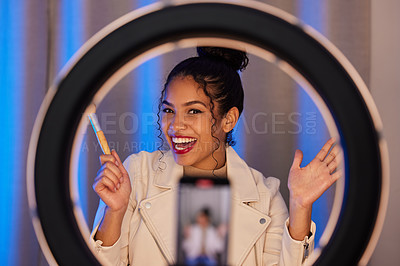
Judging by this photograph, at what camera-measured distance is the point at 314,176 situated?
556 millimetres

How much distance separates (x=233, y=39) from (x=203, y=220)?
195 mm

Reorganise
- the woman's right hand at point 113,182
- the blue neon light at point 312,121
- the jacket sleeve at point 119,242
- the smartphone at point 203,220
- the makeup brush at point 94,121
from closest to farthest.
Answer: the smartphone at point 203,220 < the makeup brush at point 94,121 < the woman's right hand at point 113,182 < the jacket sleeve at point 119,242 < the blue neon light at point 312,121

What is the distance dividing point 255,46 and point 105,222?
1.39 ft

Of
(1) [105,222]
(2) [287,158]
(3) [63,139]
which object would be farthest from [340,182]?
(2) [287,158]

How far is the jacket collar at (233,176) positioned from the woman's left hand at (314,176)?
16 cm

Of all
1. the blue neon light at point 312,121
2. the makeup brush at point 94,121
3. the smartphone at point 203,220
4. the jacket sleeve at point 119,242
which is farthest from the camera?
the blue neon light at point 312,121

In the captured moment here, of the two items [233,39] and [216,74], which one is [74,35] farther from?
[233,39]

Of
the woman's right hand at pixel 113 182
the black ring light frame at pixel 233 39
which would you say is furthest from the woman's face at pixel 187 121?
the black ring light frame at pixel 233 39

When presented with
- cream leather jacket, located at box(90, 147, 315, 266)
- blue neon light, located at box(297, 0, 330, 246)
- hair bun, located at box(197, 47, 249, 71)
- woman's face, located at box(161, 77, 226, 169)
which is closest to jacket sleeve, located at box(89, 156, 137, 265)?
cream leather jacket, located at box(90, 147, 315, 266)

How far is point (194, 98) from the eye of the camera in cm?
70

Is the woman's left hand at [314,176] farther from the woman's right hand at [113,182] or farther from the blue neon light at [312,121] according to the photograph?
the blue neon light at [312,121]

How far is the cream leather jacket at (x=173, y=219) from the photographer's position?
0.67 metres

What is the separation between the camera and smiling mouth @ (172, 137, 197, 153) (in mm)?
672

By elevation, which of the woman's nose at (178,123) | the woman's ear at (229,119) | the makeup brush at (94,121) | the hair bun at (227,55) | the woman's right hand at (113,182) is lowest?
the woman's right hand at (113,182)
